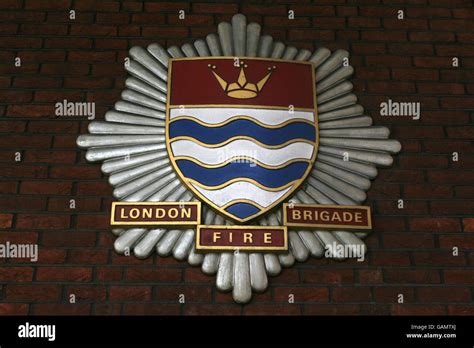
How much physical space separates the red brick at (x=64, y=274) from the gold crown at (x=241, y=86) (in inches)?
37.6

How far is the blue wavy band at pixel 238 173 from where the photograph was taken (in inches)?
119

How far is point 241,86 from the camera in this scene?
10.6ft

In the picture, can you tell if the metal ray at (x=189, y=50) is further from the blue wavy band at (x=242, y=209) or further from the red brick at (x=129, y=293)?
the red brick at (x=129, y=293)

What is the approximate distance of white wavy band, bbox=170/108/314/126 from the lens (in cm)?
315

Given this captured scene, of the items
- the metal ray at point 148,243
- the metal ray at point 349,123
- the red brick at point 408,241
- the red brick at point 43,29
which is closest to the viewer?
the metal ray at point 148,243

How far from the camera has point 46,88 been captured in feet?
10.9

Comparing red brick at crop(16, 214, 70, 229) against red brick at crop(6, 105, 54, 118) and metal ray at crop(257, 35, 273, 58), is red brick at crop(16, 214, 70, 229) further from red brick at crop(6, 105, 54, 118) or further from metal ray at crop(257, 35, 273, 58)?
metal ray at crop(257, 35, 273, 58)

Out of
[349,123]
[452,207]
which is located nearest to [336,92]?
[349,123]

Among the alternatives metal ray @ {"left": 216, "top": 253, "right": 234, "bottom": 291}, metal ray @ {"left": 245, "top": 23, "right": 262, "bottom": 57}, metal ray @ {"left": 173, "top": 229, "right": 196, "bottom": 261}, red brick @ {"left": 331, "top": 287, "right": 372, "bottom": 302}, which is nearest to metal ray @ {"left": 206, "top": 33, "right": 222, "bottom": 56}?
metal ray @ {"left": 245, "top": 23, "right": 262, "bottom": 57}

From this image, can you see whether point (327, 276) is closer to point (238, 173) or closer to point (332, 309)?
point (332, 309)

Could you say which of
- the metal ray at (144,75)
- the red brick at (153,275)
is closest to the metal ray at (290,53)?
the metal ray at (144,75)

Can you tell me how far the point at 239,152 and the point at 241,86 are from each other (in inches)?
12.7
